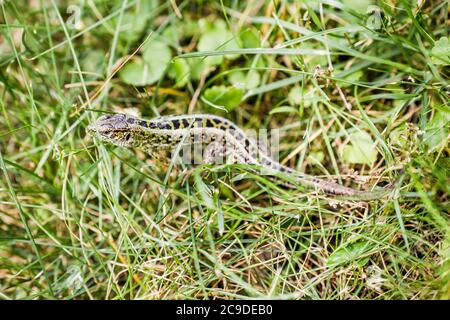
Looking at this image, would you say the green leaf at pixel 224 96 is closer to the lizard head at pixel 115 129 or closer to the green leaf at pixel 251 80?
the green leaf at pixel 251 80

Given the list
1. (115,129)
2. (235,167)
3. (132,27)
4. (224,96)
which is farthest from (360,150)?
(132,27)

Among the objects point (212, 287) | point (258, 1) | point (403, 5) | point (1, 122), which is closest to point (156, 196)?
point (212, 287)

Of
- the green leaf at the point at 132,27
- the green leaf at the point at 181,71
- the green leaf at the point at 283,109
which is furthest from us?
the green leaf at the point at 132,27

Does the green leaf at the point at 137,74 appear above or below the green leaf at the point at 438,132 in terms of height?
above

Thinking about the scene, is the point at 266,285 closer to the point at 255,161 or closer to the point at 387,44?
the point at 255,161

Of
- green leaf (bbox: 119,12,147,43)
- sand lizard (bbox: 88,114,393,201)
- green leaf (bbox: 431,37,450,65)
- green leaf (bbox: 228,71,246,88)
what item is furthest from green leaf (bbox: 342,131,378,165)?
green leaf (bbox: 119,12,147,43)

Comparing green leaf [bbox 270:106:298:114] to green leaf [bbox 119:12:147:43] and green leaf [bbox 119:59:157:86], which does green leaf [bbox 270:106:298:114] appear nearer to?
green leaf [bbox 119:59:157:86]

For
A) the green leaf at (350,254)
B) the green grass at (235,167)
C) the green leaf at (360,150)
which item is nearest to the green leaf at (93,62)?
the green grass at (235,167)
